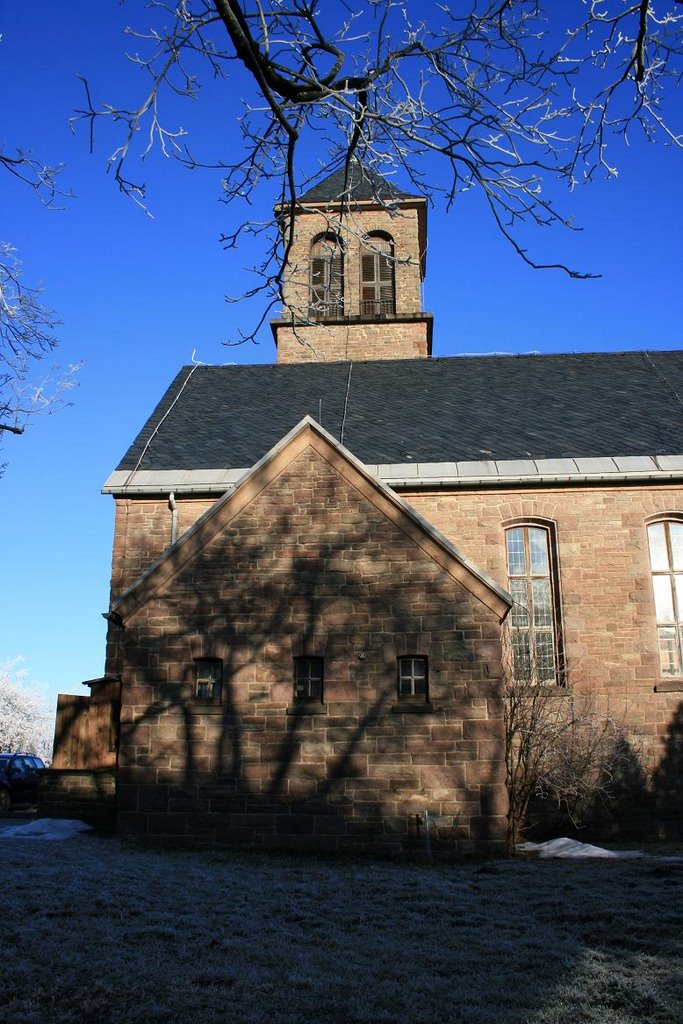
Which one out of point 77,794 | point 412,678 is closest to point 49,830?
point 77,794

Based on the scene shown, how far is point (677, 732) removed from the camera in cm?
1794

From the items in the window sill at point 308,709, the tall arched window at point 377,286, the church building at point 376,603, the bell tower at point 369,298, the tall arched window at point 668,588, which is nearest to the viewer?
the church building at point 376,603

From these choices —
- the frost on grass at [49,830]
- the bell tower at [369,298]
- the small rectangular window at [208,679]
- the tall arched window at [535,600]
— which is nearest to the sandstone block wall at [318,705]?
the small rectangular window at [208,679]

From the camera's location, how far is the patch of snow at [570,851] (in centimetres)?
1438

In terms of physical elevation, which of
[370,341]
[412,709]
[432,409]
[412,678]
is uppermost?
[370,341]

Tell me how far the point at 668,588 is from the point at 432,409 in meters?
6.98

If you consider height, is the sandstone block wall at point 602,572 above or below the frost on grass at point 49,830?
Result: above

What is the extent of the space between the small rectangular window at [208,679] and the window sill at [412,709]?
8.65ft

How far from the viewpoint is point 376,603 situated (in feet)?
48.4

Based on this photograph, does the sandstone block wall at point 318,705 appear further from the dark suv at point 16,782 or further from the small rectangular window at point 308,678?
the dark suv at point 16,782

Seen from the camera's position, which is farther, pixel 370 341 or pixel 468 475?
pixel 370 341

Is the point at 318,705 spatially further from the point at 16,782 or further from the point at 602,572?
the point at 16,782

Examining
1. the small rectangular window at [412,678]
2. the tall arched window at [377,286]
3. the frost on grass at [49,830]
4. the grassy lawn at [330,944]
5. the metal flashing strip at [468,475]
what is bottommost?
the grassy lawn at [330,944]

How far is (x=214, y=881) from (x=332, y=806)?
3.54 m
